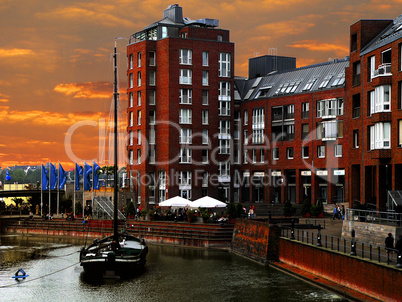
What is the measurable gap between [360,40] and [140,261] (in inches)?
1165

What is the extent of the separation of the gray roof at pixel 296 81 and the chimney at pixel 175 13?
51.0ft

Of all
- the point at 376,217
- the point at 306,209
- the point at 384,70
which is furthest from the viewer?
the point at 306,209

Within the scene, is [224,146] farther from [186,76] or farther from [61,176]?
[61,176]

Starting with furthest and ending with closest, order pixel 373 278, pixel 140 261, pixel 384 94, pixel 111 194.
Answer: pixel 111 194 < pixel 384 94 < pixel 140 261 < pixel 373 278

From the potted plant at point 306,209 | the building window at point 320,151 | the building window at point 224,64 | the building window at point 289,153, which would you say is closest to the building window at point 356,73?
the potted plant at point 306,209

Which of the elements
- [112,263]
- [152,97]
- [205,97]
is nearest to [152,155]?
[152,97]

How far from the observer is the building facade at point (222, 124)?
92.8 metres

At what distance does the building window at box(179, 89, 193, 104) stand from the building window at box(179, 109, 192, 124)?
139 centimetres

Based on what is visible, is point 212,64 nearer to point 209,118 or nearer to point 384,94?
point 209,118

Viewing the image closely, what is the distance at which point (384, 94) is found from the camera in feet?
181

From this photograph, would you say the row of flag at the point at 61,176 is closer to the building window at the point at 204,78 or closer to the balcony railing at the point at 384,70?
the building window at the point at 204,78

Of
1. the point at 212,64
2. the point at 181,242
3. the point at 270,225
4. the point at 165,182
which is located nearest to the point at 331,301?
the point at 270,225

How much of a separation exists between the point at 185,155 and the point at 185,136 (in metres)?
2.94

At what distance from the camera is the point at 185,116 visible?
323 feet
